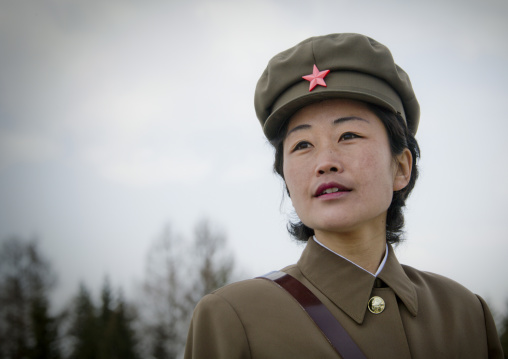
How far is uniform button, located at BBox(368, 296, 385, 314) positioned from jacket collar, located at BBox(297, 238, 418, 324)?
3 centimetres

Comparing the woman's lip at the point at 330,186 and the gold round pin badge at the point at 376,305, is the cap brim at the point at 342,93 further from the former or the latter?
the gold round pin badge at the point at 376,305

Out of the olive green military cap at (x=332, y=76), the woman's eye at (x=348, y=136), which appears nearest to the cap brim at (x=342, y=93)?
the olive green military cap at (x=332, y=76)

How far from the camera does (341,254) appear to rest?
227cm

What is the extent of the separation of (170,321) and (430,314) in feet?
69.6

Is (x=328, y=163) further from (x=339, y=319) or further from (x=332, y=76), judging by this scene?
(x=339, y=319)

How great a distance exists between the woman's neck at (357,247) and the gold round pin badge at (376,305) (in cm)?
27

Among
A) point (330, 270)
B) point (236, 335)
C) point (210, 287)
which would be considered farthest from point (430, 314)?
point (210, 287)

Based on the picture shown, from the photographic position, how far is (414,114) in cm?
262

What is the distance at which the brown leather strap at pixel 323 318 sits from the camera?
1.79m

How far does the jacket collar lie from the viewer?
1.99 metres

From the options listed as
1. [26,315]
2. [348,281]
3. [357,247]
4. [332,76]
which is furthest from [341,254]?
[26,315]

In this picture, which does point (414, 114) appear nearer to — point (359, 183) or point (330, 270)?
point (359, 183)

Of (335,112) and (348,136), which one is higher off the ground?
(335,112)

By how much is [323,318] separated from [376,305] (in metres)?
0.30
